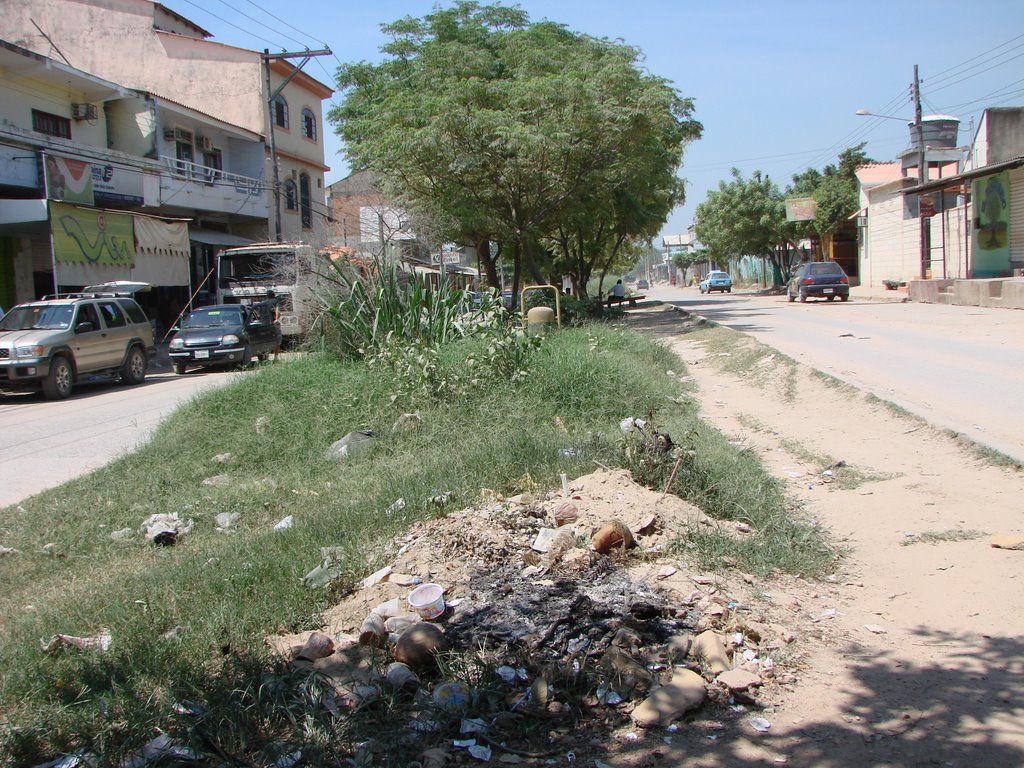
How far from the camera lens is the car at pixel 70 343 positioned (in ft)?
49.4

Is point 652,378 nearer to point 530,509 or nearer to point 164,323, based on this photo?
point 530,509

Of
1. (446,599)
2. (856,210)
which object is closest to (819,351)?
(446,599)

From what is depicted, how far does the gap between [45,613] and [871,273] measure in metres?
45.8

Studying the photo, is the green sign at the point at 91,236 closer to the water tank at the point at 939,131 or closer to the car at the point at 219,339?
the car at the point at 219,339

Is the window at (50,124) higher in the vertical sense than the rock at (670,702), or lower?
higher

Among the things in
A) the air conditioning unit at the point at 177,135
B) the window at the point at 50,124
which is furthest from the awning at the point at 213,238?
the window at the point at 50,124

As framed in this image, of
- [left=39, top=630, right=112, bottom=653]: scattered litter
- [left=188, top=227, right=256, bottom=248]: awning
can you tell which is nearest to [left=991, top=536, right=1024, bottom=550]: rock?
[left=39, top=630, right=112, bottom=653]: scattered litter

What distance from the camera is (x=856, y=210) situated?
4766cm

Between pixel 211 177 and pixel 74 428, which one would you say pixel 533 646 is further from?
pixel 211 177

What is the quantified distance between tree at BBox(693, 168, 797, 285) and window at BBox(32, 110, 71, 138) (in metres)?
36.0

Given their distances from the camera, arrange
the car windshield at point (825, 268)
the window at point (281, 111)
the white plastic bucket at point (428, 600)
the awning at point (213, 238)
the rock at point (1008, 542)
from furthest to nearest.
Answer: the window at point (281, 111)
the car windshield at point (825, 268)
the awning at point (213, 238)
the rock at point (1008, 542)
the white plastic bucket at point (428, 600)

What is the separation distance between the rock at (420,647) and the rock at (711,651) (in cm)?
110

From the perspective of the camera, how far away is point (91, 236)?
21078mm

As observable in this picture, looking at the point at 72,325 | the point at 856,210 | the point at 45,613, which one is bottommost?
the point at 45,613
